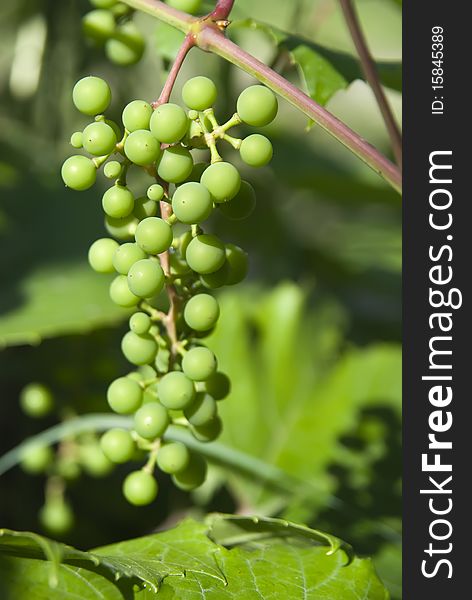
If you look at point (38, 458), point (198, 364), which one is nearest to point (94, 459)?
point (38, 458)

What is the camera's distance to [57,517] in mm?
1034

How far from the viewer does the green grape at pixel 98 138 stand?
1.93 ft

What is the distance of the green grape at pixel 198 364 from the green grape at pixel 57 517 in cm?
48

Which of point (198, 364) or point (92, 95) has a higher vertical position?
point (92, 95)

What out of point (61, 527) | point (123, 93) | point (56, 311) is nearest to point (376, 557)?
point (61, 527)

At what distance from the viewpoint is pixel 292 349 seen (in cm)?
133

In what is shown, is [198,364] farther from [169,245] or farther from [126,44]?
[126,44]

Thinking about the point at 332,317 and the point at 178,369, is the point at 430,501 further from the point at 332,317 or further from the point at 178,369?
the point at 332,317

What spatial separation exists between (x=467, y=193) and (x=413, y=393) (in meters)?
0.19

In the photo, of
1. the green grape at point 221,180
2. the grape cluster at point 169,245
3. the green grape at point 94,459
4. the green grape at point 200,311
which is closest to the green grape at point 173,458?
the grape cluster at point 169,245

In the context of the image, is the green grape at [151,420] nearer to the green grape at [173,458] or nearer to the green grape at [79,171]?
the green grape at [173,458]

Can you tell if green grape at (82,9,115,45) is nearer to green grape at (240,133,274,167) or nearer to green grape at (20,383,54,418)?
green grape at (240,133,274,167)

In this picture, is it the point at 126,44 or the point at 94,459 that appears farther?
the point at 94,459

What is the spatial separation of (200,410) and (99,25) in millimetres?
383
